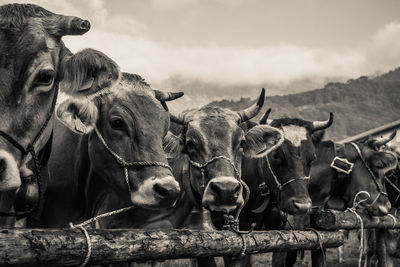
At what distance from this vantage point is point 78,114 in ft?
15.1

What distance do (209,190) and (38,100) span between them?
201cm

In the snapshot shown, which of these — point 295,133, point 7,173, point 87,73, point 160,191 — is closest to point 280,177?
point 295,133

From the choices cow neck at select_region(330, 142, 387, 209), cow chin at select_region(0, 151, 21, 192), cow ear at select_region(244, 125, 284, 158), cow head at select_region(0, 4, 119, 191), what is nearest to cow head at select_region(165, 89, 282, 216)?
cow ear at select_region(244, 125, 284, 158)

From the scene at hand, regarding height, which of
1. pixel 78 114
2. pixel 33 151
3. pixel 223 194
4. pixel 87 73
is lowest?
pixel 223 194

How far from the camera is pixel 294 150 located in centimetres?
690

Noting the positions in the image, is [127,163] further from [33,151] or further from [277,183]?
[277,183]

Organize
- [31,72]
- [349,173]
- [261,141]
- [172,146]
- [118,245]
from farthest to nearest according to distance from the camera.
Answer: [349,173]
[261,141]
[172,146]
[31,72]
[118,245]

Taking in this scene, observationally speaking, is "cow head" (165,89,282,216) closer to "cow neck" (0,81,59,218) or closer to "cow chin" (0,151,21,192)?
"cow neck" (0,81,59,218)

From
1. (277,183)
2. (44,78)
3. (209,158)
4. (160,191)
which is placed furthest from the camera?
(277,183)

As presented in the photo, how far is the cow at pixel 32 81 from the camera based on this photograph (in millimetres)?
3471

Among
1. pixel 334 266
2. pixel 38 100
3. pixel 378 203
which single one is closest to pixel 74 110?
pixel 38 100

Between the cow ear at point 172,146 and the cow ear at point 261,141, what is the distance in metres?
0.96

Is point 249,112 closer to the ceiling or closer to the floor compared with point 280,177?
closer to the ceiling

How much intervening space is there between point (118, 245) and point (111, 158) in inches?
58.8
